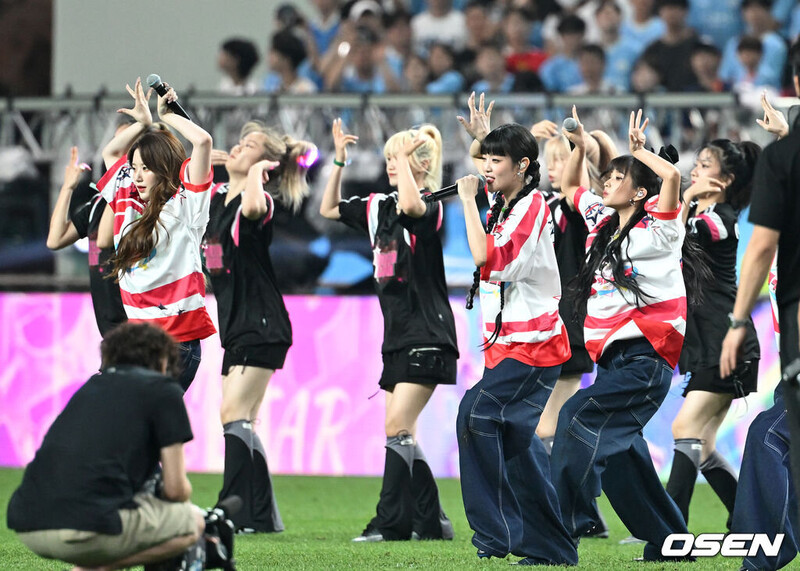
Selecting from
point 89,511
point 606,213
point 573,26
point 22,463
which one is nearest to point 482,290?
point 606,213

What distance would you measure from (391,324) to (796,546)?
2.50m

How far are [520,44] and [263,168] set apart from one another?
6.07 meters

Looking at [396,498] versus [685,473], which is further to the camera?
[396,498]

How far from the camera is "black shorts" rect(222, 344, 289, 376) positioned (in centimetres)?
707

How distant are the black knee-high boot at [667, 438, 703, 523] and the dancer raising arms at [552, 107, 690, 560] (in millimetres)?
888

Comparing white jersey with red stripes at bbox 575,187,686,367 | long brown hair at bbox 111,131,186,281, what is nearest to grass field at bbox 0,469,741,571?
white jersey with red stripes at bbox 575,187,686,367

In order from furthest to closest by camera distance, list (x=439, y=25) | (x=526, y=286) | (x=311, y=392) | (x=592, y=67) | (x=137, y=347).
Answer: (x=439, y=25), (x=592, y=67), (x=311, y=392), (x=526, y=286), (x=137, y=347)

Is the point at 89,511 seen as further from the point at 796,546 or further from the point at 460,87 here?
the point at 460,87

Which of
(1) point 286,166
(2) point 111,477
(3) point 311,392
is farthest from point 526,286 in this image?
(3) point 311,392

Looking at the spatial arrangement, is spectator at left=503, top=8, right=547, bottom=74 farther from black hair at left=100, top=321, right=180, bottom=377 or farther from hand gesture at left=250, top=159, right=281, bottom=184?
black hair at left=100, top=321, right=180, bottom=377

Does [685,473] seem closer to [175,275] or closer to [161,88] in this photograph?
[175,275]

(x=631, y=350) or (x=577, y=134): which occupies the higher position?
(x=577, y=134)

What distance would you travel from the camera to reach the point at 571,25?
12539mm

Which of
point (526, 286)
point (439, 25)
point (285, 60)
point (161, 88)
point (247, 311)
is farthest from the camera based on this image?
point (439, 25)
